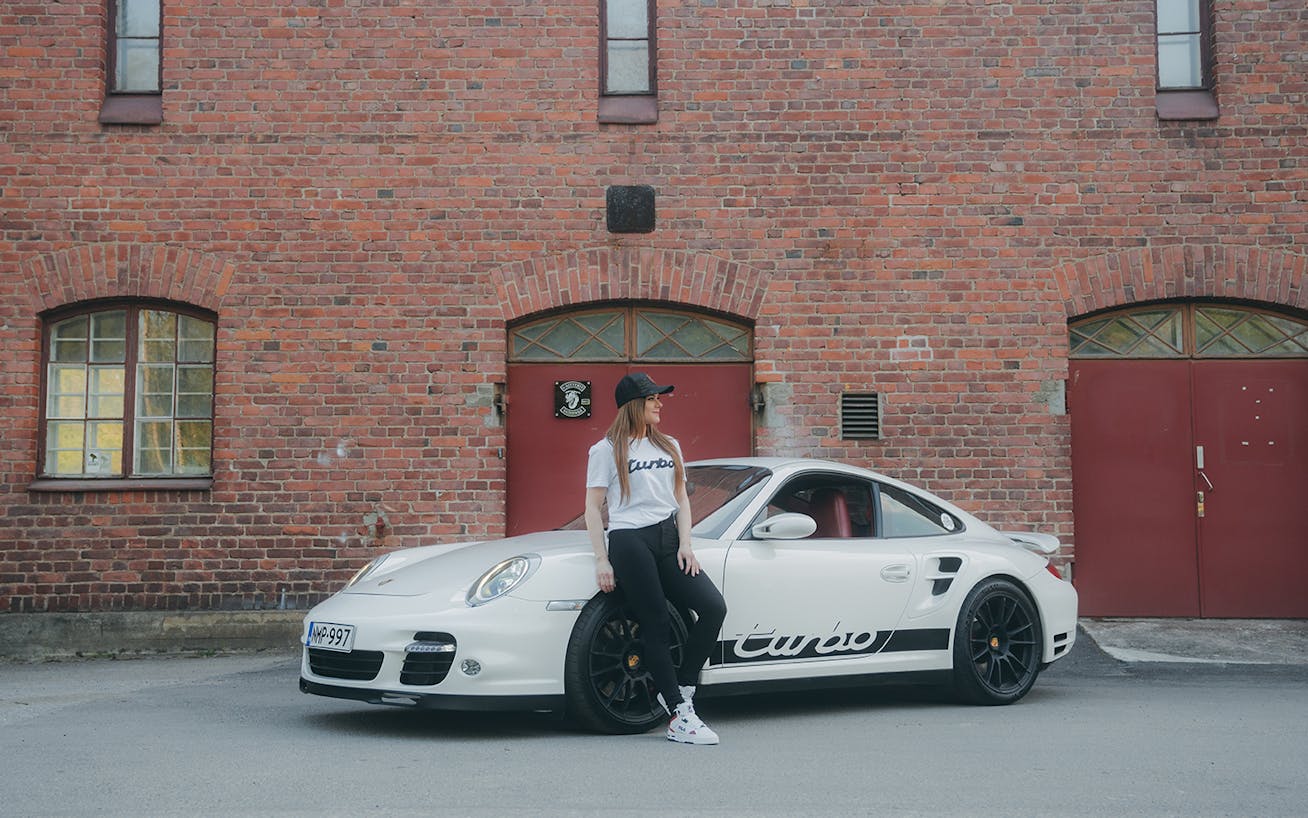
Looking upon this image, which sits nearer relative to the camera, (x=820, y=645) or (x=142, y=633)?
(x=820, y=645)

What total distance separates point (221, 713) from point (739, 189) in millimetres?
5964

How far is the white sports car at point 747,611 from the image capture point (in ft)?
20.2

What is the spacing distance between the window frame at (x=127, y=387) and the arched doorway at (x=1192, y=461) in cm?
702

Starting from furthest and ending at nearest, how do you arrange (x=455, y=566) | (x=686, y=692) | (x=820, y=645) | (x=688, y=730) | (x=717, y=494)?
1. (x=717, y=494)
2. (x=820, y=645)
3. (x=455, y=566)
4. (x=686, y=692)
5. (x=688, y=730)

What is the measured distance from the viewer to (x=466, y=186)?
11.1 metres

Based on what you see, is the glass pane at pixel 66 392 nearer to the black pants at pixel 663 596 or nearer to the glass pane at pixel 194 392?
the glass pane at pixel 194 392

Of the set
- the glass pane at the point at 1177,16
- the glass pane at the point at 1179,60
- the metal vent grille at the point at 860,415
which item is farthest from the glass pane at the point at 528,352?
the glass pane at the point at 1177,16

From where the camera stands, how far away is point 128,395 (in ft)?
36.4

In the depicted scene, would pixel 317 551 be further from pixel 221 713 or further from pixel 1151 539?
pixel 1151 539

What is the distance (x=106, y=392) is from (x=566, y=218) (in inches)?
157

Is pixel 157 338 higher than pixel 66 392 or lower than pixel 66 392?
higher

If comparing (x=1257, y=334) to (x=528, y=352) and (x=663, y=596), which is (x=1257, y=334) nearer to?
(x=528, y=352)

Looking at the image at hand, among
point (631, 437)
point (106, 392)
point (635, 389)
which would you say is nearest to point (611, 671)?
point (631, 437)

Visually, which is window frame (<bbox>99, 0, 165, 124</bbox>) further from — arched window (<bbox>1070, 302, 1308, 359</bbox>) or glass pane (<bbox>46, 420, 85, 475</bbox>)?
arched window (<bbox>1070, 302, 1308, 359</bbox>)
